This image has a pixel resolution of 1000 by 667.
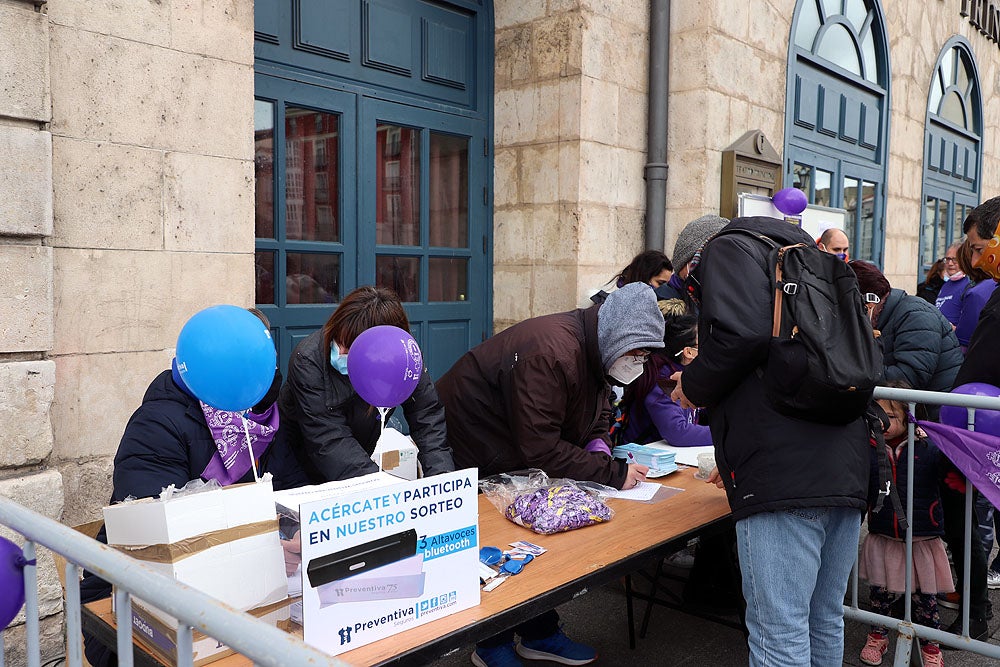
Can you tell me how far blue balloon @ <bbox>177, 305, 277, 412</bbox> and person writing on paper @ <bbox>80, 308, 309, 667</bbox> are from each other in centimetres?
16

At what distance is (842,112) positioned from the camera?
830 centimetres

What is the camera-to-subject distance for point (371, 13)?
4.98 m

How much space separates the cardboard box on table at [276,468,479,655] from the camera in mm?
1753

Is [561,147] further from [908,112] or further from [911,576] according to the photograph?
[908,112]

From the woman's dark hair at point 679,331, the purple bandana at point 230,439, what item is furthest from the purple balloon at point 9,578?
the woman's dark hair at point 679,331

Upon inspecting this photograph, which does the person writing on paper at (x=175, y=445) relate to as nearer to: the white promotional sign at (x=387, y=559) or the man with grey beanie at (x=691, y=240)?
the white promotional sign at (x=387, y=559)

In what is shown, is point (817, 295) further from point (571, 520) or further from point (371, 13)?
point (371, 13)

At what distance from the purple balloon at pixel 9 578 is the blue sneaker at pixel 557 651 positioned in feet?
7.49

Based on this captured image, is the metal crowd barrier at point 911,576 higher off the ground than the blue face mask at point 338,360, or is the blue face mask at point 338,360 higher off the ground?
the blue face mask at point 338,360

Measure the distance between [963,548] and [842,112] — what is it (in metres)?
5.81

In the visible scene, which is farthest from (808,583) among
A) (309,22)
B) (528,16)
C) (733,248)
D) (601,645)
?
(528,16)

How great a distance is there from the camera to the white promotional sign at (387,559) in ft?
5.74

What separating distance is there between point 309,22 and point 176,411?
9.92ft

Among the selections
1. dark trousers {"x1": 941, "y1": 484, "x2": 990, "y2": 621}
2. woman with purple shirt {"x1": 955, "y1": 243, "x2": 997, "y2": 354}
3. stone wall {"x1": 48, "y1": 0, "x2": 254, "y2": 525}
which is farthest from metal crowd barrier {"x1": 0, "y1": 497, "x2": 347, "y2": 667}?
woman with purple shirt {"x1": 955, "y1": 243, "x2": 997, "y2": 354}
